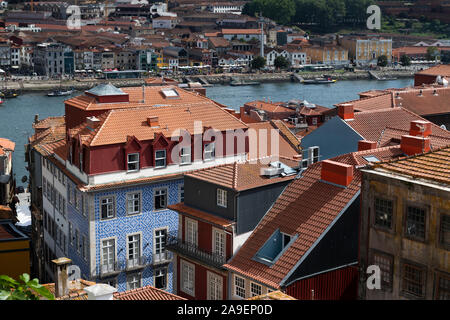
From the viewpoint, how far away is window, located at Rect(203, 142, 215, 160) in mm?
13789

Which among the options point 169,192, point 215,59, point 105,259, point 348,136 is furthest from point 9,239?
point 215,59

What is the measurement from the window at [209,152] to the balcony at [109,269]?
2.49 m

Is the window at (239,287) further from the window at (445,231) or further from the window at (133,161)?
the window at (133,161)

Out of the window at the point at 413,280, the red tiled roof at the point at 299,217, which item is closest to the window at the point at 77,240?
the red tiled roof at the point at 299,217

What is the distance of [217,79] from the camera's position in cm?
7612

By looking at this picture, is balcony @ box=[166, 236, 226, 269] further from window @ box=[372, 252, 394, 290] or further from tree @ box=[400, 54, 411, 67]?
tree @ box=[400, 54, 411, 67]

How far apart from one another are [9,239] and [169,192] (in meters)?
2.87

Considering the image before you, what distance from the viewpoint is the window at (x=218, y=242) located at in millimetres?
9430

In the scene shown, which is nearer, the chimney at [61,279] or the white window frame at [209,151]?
the chimney at [61,279]

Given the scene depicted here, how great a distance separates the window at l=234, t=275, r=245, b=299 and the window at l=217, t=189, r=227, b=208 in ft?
3.37

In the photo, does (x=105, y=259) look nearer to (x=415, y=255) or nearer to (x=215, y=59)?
(x=415, y=255)

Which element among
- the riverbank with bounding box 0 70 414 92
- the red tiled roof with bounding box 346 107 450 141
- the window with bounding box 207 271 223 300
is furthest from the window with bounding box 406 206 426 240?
the riverbank with bounding box 0 70 414 92

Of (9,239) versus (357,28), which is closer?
(9,239)

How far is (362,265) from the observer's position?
7.46 metres
